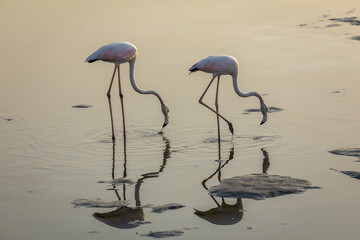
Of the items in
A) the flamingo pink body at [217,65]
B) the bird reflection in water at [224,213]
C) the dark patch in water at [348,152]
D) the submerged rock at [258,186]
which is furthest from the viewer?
the flamingo pink body at [217,65]

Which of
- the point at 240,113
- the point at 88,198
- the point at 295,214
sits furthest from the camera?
the point at 240,113

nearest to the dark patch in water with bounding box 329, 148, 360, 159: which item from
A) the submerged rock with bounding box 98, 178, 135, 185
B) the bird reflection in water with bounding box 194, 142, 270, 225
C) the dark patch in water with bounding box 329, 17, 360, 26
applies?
the bird reflection in water with bounding box 194, 142, 270, 225

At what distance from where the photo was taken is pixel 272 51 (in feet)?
50.4

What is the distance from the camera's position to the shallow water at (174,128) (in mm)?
6734

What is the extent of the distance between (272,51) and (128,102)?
4609mm

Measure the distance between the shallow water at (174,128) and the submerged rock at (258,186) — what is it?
5.3 inches

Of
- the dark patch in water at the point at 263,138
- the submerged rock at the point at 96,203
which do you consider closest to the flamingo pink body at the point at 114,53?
the dark patch in water at the point at 263,138

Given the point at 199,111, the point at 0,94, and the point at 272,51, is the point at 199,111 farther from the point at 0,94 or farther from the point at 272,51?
the point at 272,51

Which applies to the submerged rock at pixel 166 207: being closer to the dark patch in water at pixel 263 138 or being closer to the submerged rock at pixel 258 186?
the submerged rock at pixel 258 186

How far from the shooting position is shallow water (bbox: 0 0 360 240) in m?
6.73

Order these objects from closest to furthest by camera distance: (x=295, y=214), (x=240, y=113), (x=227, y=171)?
1. (x=295, y=214)
2. (x=227, y=171)
3. (x=240, y=113)

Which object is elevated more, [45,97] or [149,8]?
[149,8]

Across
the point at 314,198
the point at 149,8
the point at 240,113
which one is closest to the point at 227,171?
the point at 314,198

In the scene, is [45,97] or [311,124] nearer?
[311,124]
